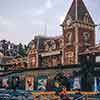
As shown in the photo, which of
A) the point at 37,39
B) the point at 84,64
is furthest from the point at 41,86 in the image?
the point at 37,39

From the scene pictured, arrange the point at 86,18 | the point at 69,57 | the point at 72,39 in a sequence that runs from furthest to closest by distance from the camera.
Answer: the point at 86,18
the point at 72,39
the point at 69,57

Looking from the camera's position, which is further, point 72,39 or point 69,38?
point 69,38

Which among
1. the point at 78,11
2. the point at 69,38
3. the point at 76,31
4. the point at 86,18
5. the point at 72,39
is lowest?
the point at 72,39

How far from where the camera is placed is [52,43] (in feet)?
225

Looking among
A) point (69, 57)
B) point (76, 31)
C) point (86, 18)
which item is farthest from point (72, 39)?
point (86, 18)

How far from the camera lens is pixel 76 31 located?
6206 cm

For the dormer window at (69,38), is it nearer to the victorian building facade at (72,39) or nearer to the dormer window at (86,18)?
the victorian building facade at (72,39)

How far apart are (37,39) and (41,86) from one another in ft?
102

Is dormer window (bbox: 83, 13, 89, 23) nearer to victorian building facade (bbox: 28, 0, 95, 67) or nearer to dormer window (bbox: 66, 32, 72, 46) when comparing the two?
victorian building facade (bbox: 28, 0, 95, 67)

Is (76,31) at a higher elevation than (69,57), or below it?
higher

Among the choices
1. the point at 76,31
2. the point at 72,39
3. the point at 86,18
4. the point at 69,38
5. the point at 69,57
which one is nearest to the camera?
the point at 69,57

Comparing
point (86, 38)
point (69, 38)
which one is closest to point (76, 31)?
point (69, 38)

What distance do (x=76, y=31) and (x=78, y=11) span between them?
4.47 metres

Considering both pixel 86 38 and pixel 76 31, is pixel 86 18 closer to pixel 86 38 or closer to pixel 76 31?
pixel 86 38
